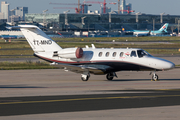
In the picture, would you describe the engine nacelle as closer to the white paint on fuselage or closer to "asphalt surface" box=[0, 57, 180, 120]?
the white paint on fuselage

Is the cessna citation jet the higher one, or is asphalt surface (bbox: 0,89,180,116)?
the cessna citation jet

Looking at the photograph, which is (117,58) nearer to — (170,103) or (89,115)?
(170,103)

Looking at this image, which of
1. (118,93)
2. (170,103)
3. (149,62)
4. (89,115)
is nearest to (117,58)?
(149,62)

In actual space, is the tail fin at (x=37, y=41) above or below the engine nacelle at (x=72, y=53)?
above

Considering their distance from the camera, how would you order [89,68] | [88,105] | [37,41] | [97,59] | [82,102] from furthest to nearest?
[37,41]
[97,59]
[89,68]
[82,102]
[88,105]

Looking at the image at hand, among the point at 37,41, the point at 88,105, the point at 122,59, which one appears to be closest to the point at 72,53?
the point at 37,41

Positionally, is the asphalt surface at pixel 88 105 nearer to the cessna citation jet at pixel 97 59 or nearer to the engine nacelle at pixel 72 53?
the cessna citation jet at pixel 97 59

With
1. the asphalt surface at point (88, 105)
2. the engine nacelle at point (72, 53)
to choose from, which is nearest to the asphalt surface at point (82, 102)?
the asphalt surface at point (88, 105)

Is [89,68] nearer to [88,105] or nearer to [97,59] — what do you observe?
[97,59]

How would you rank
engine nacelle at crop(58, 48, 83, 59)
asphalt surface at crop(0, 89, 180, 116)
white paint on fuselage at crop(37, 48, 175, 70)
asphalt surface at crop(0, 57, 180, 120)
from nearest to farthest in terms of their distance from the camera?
asphalt surface at crop(0, 57, 180, 120) → asphalt surface at crop(0, 89, 180, 116) → white paint on fuselage at crop(37, 48, 175, 70) → engine nacelle at crop(58, 48, 83, 59)

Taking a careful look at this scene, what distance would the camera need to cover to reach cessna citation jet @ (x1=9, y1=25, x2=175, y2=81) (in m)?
28.7

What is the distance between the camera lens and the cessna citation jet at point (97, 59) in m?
28.7

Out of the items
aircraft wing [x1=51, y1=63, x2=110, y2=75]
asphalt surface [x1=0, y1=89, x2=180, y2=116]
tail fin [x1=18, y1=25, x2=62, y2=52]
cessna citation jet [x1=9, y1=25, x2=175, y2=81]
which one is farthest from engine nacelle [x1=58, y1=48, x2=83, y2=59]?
asphalt surface [x1=0, y1=89, x2=180, y2=116]

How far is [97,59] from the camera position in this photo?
2988 centimetres
